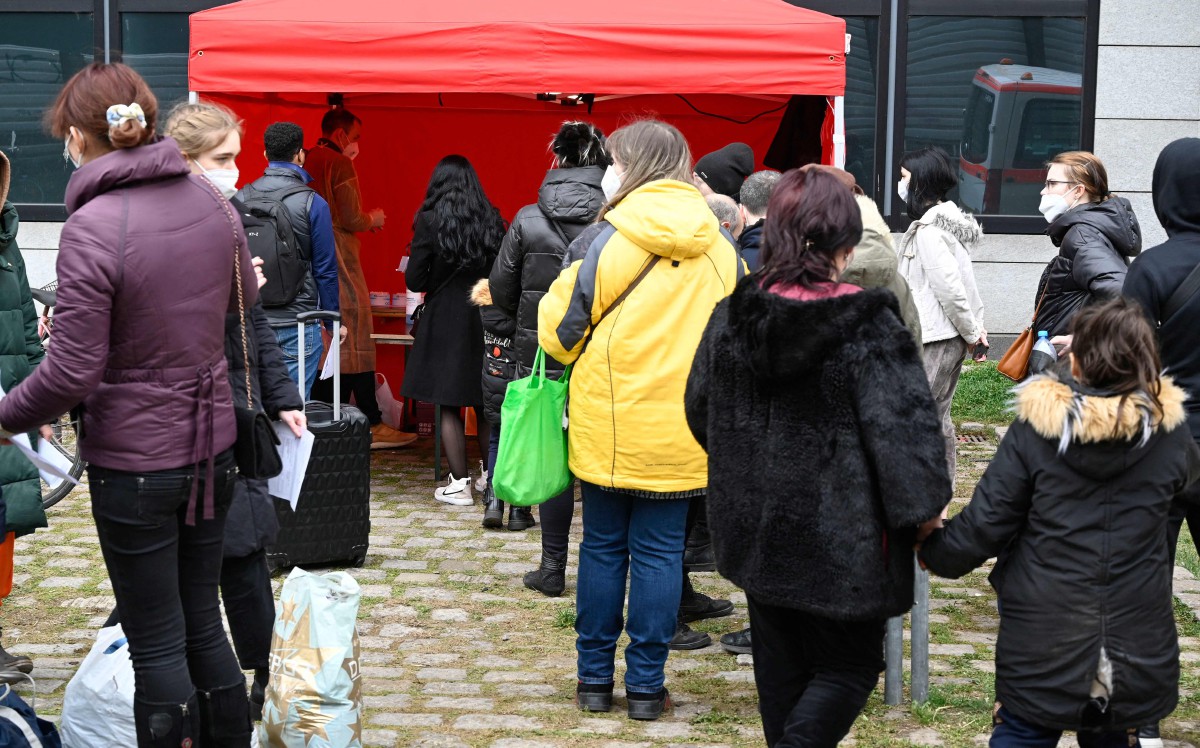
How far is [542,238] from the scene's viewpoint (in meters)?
6.23

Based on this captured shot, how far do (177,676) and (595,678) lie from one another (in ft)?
5.07

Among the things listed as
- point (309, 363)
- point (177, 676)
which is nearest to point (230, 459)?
point (177, 676)

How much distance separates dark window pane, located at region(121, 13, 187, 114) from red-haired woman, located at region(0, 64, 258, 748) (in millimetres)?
8415

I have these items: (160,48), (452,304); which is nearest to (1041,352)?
(452,304)

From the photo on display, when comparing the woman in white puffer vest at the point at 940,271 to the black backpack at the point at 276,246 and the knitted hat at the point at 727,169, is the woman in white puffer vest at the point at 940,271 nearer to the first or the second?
the knitted hat at the point at 727,169

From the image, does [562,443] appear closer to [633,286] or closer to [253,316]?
[633,286]

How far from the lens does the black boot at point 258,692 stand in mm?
4301

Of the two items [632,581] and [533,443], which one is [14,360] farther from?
[632,581]

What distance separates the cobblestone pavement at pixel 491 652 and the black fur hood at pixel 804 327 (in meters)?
1.62

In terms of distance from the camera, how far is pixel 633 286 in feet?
14.2

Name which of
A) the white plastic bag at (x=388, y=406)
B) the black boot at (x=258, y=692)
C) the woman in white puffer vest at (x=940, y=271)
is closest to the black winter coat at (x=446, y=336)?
the white plastic bag at (x=388, y=406)

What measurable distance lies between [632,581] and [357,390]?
4.46m

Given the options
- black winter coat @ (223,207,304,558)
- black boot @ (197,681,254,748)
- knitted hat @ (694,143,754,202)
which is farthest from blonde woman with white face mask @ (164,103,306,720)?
knitted hat @ (694,143,754,202)

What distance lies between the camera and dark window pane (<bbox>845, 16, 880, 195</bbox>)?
446 inches
